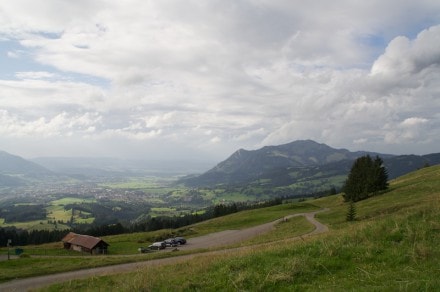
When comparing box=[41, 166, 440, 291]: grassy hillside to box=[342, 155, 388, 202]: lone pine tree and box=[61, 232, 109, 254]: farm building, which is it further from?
box=[342, 155, 388, 202]: lone pine tree

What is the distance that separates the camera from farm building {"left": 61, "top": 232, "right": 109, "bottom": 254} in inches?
2677

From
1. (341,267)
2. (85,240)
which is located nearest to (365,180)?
(85,240)

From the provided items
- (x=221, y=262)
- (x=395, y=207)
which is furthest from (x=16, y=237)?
(x=221, y=262)

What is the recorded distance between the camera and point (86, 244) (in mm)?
69750

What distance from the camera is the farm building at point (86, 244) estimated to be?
68.0 meters

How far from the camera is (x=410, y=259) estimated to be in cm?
1370

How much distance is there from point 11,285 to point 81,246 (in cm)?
4599

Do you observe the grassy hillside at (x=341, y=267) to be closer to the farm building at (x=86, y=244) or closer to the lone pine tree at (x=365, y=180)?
the farm building at (x=86, y=244)

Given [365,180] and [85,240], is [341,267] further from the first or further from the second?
[365,180]

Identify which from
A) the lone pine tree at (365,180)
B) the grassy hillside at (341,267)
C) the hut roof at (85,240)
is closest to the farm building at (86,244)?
the hut roof at (85,240)

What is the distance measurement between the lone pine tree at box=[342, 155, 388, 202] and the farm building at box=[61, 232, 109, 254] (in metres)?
61.1

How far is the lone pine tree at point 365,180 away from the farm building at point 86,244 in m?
61.1

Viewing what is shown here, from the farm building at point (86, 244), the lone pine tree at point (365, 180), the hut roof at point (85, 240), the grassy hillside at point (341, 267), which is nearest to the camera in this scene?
the grassy hillside at point (341, 267)

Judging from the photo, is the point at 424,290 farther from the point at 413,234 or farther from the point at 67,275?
the point at 67,275
